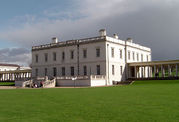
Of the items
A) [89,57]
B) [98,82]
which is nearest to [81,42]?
[89,57]

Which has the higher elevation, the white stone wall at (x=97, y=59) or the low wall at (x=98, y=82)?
the white stone wall at (x=97, y=59)

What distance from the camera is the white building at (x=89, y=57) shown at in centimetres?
4728

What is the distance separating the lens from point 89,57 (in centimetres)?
4938

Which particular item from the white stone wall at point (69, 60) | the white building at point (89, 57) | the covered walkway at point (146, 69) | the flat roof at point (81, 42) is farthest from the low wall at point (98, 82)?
the covered walkway at point (146, 69)

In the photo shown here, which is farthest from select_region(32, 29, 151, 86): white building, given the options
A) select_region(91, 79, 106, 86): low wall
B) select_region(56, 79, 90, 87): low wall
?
select_region(56, 79, 90, 87): low wall

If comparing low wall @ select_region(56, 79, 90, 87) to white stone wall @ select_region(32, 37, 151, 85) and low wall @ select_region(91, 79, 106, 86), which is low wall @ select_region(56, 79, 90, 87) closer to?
low wall @ select_region(91, 79, 106, 86)

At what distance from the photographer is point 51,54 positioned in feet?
184

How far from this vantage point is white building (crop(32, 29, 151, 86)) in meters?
47.3

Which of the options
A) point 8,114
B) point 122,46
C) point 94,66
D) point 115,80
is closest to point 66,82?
point 94,66

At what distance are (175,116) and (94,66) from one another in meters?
39.0

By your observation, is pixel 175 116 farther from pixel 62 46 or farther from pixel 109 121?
pixel 62 46

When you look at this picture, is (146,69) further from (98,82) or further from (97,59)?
(98,82)

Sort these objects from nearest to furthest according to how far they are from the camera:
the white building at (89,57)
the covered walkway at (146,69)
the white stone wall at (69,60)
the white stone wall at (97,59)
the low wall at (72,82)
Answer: the low wall at (72,82) < the white stone wall at (97,59) < the white building at (89,57) < the covered walkway at (146,69) < the white stone wall at (69,60)

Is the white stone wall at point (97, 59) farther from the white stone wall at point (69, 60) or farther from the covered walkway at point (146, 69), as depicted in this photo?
the covered walkway at point (146, 69)
